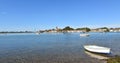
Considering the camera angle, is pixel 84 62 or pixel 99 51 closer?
pixel 84 62

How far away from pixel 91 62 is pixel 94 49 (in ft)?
37.4

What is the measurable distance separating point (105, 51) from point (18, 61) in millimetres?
17599

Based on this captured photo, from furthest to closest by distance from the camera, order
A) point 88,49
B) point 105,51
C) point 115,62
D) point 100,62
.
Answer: point 88,49 → point 105,51 → point 100,62 → point 115,62

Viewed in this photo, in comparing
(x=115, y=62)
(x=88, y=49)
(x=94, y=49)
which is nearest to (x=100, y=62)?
(x=115, y=62)

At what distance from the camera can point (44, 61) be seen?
32.6 metres

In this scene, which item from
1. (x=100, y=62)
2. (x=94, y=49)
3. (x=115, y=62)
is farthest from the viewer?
(x=94, y=49)

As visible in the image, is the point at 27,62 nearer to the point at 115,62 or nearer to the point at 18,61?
the point at 18,61

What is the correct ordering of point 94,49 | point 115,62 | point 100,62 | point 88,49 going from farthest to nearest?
point 88,49, point 94,49, point 100,62, point 115,62

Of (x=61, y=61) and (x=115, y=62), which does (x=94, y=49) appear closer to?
(x=61, y=61)

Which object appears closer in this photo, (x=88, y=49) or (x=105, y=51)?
(x=105, y=51)

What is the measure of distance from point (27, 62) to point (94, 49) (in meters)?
16.9

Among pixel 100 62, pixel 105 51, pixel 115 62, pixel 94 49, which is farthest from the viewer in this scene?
pixel 94 49

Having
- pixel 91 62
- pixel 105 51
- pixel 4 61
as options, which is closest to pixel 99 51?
pixel 105 51

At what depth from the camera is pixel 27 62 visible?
3180cm
